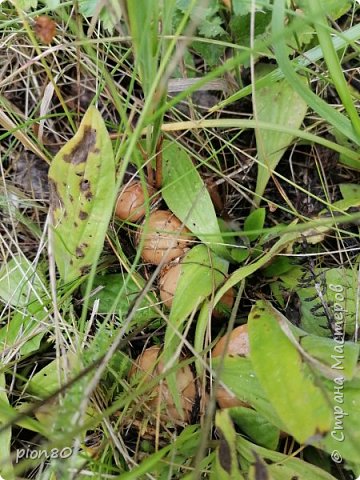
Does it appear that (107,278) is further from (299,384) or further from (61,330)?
(299,384)

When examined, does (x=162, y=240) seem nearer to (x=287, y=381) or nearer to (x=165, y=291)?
(x=165, y=291)

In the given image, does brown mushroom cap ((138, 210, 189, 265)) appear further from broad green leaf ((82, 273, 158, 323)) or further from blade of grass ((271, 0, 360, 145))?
blade of grass ((271, 0, 360, 145))

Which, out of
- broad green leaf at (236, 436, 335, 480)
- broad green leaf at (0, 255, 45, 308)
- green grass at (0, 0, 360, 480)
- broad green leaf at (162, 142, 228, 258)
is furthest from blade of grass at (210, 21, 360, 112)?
broad green leaf at (236, 436, 335, 480)

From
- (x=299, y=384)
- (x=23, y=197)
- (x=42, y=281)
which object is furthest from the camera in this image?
(x=23, y=197)

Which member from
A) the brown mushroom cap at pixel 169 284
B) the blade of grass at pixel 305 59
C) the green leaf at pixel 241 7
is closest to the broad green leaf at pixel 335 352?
the brown mushroom cap at pixel 169 284

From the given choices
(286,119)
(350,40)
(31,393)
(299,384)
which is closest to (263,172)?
(286,119)

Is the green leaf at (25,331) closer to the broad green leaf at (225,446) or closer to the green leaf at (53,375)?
the green leaf at (53,375)
